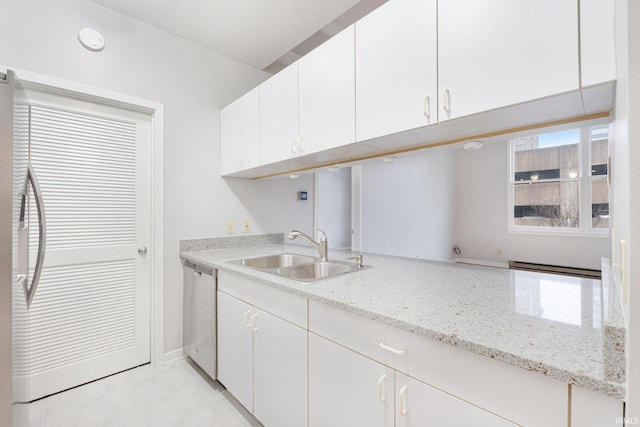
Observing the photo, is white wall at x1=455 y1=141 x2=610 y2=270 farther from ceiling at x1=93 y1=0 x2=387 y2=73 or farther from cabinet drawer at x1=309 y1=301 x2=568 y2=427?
cabinet drawer at x1=309 y1=301 x2=568 y2=427

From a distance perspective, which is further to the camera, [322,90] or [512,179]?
[512,179]

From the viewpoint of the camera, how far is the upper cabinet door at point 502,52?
82cm

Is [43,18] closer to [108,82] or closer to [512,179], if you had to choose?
[108,82]

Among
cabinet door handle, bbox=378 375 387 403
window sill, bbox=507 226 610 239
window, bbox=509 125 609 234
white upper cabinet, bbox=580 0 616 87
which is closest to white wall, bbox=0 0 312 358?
cabinet door handle, bbox=378 375 387 403

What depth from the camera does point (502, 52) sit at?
0.93m

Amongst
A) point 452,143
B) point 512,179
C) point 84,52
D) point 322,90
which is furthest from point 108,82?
point 512,179

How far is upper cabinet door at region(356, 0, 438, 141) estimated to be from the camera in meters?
1.11

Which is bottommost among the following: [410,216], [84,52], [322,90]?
[410,216]

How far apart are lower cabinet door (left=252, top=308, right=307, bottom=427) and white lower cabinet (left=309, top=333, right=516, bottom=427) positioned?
0.21 feet

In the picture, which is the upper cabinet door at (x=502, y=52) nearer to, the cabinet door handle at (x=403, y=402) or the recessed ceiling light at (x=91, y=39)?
the cabinet door handle at (x=403, y=402)

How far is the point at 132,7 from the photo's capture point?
1933mm

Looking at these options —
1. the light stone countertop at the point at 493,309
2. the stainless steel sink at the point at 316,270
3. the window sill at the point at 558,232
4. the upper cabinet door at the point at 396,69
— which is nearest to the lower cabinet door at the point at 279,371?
the light stone countertop at the point at 493,309

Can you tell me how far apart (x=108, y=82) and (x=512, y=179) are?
6111 mm

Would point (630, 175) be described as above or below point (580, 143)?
below
